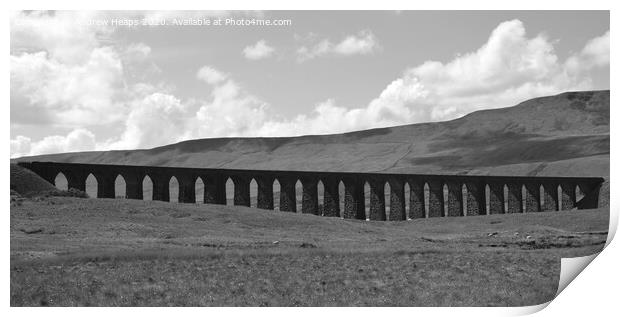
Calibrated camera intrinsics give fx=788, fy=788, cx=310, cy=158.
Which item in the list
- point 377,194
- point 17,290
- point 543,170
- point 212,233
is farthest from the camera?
point 543,170

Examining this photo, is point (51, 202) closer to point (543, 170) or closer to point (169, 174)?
point (169, 174)

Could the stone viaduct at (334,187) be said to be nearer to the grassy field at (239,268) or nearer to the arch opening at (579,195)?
the arch opening at (579,195)

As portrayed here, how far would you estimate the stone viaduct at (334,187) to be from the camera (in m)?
72.4

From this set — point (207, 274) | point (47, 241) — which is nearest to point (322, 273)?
point (207, 274)

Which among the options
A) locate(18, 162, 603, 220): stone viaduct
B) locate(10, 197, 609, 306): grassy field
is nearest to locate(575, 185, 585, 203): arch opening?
locate(18, 162, 603, 220): stone viaduct

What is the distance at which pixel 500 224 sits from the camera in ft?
240

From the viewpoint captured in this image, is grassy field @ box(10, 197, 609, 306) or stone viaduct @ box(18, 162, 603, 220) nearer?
grassy field @ box(10, 197, 609, 306)

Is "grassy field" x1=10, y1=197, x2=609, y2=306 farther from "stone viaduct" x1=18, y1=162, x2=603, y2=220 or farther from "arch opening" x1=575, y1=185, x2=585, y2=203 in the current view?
"arch opening" x1=575, y1=185, x2=585, y2=203

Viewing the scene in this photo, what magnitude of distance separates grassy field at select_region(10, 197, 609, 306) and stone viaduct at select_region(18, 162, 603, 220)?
19875 mm

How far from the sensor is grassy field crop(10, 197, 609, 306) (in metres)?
24.7

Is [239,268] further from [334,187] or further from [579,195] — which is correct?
[579,195]

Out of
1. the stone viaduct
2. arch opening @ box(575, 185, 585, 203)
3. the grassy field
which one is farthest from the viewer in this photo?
arch opening @ box(575, 185, 585, 203)

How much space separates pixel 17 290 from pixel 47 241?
50.8ft

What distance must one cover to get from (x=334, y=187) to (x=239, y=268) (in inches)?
2294
